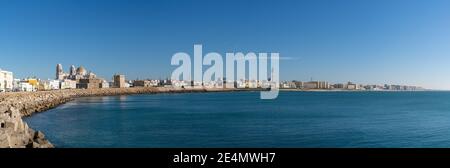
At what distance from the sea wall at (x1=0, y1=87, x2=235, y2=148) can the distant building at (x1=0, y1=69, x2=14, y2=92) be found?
11.0ft

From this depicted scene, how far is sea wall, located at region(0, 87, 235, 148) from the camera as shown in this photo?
27.2ft

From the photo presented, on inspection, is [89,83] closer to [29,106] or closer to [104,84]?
[104,84]

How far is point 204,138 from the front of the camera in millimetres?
14500

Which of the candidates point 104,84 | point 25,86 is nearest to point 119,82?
point 104,84

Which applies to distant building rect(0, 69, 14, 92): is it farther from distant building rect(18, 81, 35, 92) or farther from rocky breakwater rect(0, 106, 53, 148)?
rocky breakwater rect(0, 106, 53, 148)

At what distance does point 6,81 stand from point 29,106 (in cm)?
2060

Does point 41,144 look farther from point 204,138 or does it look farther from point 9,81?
point 9,81

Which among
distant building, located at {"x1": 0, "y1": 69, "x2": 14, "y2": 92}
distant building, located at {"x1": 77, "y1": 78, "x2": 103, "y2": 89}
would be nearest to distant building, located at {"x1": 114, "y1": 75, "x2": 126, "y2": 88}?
distant building, located at {"x1": 77, "y1": 78, "x2": 103, "y2": 89}

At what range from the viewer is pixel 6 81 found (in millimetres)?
44875
